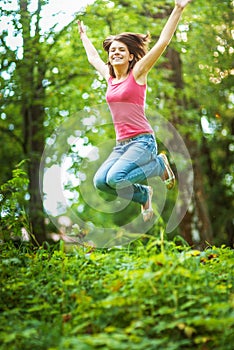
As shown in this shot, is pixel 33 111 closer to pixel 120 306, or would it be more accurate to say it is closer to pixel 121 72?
pixel 121 72

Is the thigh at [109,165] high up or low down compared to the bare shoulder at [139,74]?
down

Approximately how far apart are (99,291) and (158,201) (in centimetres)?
741

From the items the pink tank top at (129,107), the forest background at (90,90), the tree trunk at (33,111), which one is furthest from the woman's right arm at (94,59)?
the tree trunk at (33,111)

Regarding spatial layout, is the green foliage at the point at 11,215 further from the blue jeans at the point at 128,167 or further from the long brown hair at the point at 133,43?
the long brown hair at the point at 133,43

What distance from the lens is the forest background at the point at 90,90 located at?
30.8 feet

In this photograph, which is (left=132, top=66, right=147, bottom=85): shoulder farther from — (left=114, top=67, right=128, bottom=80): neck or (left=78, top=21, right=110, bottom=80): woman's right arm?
(left=78, top=21, right=110, bottom=80): woman's right arm

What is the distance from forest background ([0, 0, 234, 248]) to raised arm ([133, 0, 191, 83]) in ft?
12.6

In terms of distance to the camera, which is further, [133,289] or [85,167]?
[85,167]

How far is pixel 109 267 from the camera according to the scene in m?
3.99

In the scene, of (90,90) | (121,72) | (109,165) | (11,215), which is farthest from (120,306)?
(90,90)

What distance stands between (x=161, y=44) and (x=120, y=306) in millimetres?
2050

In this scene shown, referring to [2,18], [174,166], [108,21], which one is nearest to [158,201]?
[174,166]

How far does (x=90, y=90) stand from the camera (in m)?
9.97

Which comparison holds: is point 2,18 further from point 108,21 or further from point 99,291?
point 99,291
